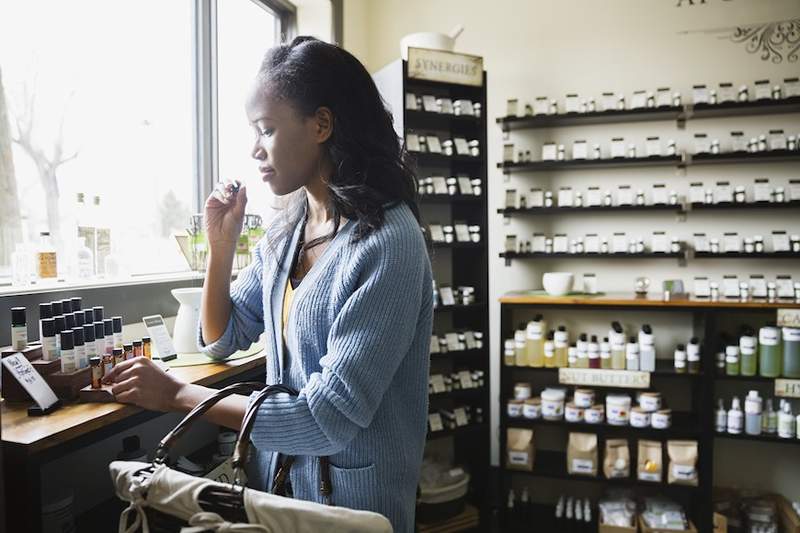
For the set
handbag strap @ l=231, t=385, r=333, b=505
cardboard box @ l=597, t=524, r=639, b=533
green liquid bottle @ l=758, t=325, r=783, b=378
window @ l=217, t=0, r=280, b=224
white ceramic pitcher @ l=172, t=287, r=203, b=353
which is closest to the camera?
handbag strap @ l=231, t=385, r=333, b=505

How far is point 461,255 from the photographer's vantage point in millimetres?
3309

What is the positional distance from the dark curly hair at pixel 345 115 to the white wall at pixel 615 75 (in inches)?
94.5

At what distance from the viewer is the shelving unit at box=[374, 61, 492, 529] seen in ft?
10.2

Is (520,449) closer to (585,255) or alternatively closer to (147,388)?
(585,255)

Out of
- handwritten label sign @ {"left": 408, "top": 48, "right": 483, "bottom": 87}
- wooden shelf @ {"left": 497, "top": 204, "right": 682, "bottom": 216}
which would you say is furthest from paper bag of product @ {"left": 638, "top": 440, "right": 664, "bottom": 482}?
handwritten label sign @ {"left": 408, "top": 48, "right": 483, "bottom": 87}

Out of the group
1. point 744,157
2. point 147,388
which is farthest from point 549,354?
point 147,388

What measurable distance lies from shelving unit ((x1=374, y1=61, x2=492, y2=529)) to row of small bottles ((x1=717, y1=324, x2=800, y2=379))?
4.02 feet

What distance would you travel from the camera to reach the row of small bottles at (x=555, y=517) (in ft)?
10.3

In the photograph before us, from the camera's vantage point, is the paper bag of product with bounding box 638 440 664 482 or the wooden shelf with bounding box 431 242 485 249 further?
the wooden shelf with bounding box 431 242 485 249

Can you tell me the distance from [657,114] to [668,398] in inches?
63.4

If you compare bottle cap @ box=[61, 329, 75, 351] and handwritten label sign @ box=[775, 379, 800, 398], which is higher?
bottle cap @ box=[61, 329, 75, 351]

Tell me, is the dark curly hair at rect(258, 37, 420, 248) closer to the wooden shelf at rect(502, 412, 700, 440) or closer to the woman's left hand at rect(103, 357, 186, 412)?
the woman's left hand at rect(103, 357, 186, 412)

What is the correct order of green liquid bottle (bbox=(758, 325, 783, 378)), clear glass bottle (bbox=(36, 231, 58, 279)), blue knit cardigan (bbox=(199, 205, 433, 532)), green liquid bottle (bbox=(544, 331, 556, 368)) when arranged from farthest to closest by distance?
green liquid bottle (bbox=(544, 331, 556, 368)), green liquid bottle (bbox=(758, 325, 783, 378)), clear glass bottle (bbox=(36, 231, 58, 279)), blue knit cardigan (bbox=(199, 205, 433, 532))

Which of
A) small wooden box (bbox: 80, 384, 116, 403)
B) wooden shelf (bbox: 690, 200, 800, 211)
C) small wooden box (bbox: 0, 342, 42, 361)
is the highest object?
wooden shelf (bbox: 690, 200, 800, 211)
